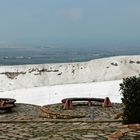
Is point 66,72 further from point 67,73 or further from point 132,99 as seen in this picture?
point 132,99

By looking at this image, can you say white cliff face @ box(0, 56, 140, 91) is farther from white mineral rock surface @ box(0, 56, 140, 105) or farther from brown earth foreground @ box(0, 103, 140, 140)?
brown earth foreground @ box(0, 103, 140, 140)

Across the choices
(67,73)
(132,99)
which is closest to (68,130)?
(132,99)

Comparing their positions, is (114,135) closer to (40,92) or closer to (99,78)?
(40,92)

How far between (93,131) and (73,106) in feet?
27.5

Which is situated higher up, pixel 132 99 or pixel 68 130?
pixel 132 99

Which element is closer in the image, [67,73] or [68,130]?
[68,130]

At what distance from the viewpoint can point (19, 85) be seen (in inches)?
1073

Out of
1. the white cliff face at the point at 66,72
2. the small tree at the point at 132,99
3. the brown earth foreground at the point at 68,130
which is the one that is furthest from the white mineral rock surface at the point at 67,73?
the small tree at the point at 132,99

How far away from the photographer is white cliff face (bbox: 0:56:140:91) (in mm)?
27000

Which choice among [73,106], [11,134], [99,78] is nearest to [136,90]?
[11,134]

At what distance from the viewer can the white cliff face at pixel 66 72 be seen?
27000 mm

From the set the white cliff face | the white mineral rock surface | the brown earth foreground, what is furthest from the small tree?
the white cliff face

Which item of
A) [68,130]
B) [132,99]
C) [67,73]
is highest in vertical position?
[67,73]

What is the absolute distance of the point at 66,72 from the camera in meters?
27.8
